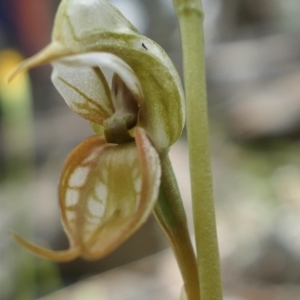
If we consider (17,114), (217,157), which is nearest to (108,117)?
(17,114)

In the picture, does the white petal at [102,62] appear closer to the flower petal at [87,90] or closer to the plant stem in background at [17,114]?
the flower petal at [87,90]

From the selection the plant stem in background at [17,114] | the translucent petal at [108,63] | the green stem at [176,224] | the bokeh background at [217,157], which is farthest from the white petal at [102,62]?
the bokeh background at [217,157]

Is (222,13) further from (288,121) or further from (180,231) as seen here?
(180,231)

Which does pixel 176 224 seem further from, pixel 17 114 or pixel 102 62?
pixel 17 114

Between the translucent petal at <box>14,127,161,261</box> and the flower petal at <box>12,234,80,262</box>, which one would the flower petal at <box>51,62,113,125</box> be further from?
the flower petal at <box>12,234,80,262</box>

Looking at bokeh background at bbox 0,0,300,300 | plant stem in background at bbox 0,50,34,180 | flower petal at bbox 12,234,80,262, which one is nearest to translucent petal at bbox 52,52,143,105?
flower petal at bbox 12,234,80,262

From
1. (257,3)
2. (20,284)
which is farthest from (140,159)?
(257,3)
